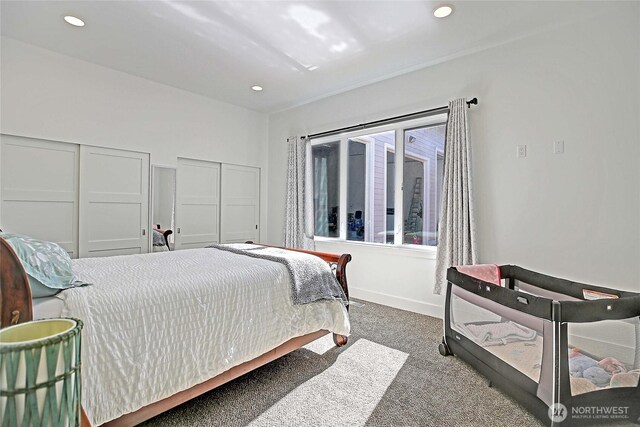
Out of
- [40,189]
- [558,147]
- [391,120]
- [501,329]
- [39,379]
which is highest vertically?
[391,120]

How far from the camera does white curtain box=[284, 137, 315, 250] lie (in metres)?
4.51

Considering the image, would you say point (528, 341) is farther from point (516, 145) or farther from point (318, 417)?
point (516, 145)

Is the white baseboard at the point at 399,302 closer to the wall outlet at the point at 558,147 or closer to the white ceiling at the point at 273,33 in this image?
the wall outlet at the point at 558,147

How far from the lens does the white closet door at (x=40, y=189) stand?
9.73ft

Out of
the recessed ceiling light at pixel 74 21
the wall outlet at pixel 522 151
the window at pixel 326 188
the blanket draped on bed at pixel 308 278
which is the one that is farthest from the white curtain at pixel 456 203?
the recessed ceiling light at pixel 74 21

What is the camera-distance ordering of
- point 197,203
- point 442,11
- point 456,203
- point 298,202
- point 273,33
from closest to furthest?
point 442,11, point 273,33, point 456,203, point 197,203, point 298,202

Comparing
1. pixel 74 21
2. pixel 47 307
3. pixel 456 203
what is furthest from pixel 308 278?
pixel 74 21

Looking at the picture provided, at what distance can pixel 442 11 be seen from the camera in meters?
2.48

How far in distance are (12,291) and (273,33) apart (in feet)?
8.55

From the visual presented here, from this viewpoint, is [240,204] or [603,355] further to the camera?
[240,204]

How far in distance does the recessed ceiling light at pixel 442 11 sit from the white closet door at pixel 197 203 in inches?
131

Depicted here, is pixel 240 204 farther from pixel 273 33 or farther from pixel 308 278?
pixel 308 278

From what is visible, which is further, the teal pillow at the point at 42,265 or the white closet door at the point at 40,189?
the white closet door at the point at 40,189

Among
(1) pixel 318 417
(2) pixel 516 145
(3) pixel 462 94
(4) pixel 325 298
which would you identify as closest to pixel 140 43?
(4) pixel 325 298
